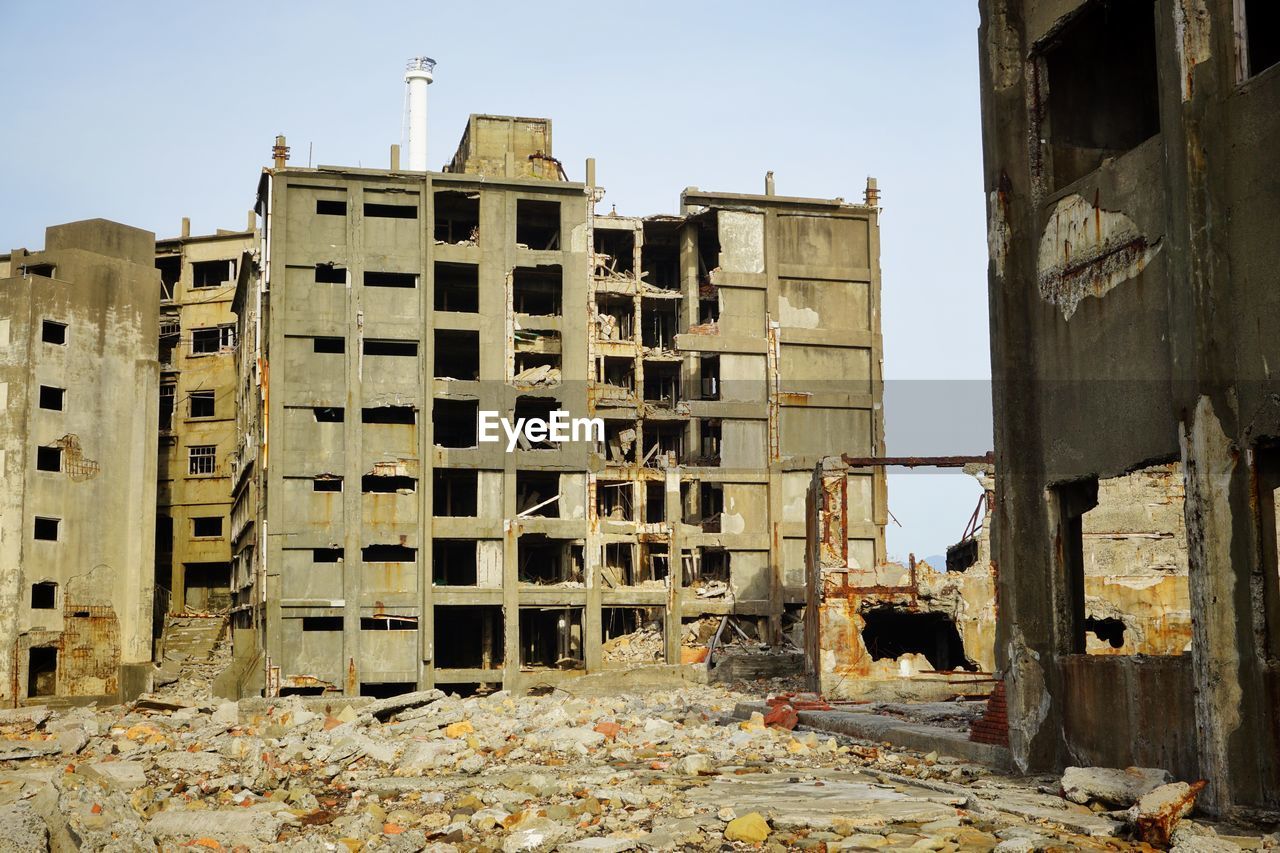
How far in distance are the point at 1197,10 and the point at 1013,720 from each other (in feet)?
20.9

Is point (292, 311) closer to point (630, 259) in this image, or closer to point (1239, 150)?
point (630, 259)

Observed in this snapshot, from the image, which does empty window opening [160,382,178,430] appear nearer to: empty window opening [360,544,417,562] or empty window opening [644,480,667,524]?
empty window opening [360,544,417,562]

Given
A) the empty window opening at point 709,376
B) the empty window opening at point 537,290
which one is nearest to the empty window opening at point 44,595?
the empty window opening at point 537,290

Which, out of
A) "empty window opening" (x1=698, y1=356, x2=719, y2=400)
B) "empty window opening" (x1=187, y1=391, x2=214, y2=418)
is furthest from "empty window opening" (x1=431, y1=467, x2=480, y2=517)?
"empty window opening" (x1=187, y1=391, x2=214, y2=418)

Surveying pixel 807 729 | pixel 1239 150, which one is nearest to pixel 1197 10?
pixel 1239 150

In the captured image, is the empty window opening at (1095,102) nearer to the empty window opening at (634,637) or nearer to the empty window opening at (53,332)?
the empty window opening at (634,637)

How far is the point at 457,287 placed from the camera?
130 ft

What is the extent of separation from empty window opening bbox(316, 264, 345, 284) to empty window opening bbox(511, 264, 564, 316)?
4.73m

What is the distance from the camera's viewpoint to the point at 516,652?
118ft

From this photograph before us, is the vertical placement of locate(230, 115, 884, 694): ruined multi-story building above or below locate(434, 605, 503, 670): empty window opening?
above

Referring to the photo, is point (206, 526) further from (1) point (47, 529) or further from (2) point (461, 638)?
(2) point (461, 638)

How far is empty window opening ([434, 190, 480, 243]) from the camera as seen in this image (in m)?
38.8

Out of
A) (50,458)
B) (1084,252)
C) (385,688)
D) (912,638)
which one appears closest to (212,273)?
(50,458)

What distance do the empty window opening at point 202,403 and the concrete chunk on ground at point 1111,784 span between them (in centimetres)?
4188
